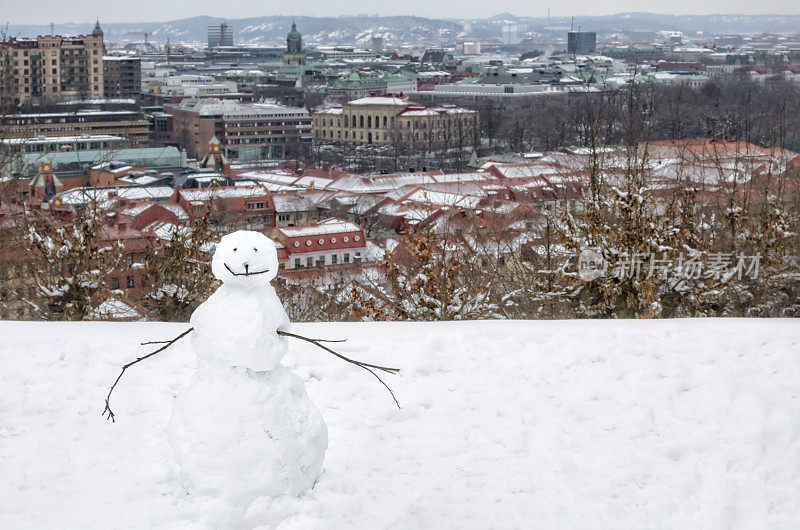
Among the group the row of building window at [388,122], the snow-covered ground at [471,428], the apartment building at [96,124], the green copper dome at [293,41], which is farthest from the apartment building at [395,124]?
the green copper dome at [293,41]

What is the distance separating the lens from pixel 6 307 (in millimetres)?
5727

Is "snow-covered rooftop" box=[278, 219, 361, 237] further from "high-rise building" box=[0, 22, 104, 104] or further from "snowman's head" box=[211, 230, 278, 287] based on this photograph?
"high-rise building" box=[0, 22, 104, 104]

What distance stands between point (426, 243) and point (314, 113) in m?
43.5

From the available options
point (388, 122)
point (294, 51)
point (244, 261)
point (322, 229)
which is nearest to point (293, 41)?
point (294, 51)

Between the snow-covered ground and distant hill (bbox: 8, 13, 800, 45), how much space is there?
10558 cm

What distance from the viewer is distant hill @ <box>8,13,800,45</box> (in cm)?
11450

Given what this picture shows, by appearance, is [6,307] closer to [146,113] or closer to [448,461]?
[448,461]

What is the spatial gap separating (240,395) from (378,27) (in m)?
129

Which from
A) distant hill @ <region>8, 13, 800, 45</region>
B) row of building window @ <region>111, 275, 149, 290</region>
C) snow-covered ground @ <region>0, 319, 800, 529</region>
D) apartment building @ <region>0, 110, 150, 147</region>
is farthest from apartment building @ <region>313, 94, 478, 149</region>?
distant hill @ <region>8, 13, 800, 45</region>

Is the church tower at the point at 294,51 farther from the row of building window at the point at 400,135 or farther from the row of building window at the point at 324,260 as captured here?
the row of building window at the point at 324,260

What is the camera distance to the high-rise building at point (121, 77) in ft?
190

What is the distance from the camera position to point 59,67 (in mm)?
52844

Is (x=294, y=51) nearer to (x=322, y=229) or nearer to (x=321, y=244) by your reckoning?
(x=322, y=229)

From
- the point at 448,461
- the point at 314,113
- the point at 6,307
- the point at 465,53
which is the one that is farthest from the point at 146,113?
the point at 465,53
